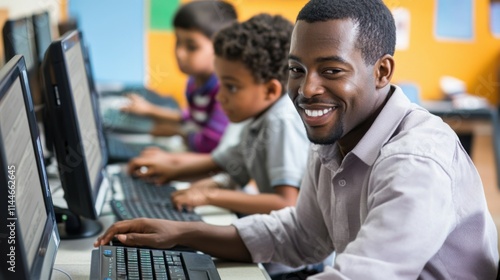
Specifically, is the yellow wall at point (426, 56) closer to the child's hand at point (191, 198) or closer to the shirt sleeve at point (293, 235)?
the child's hand at point (191, 198)

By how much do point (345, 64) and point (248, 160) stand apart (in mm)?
827

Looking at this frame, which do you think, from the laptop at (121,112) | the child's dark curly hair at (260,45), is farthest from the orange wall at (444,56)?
the child's dark curly hair at (260,45)

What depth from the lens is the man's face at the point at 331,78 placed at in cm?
102

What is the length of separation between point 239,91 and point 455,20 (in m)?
2.85

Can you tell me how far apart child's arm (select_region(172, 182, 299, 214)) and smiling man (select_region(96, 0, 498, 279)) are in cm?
36

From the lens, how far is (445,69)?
4332 millimetres

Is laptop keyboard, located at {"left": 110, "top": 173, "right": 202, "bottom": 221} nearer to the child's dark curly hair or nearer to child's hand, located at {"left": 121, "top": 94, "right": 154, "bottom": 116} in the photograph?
the child's dark curly hair

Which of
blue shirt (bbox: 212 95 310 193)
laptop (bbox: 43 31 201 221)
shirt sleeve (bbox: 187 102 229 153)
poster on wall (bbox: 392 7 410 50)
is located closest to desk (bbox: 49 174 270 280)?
laptop (bbox: 43 31 201 221)

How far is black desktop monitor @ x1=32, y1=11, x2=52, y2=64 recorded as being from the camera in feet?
6.29

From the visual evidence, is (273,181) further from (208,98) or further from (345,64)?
(208,98)

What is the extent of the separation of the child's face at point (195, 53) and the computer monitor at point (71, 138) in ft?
3.25

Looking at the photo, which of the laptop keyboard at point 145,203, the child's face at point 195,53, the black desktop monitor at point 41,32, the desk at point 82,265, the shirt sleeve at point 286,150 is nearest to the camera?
the desk at point 82,265

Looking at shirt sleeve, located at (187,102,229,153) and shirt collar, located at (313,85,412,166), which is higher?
shirt collar, located at (313,85,412,166)

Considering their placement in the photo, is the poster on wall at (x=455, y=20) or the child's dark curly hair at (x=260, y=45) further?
the poster on wall at (x=455, y=20)
